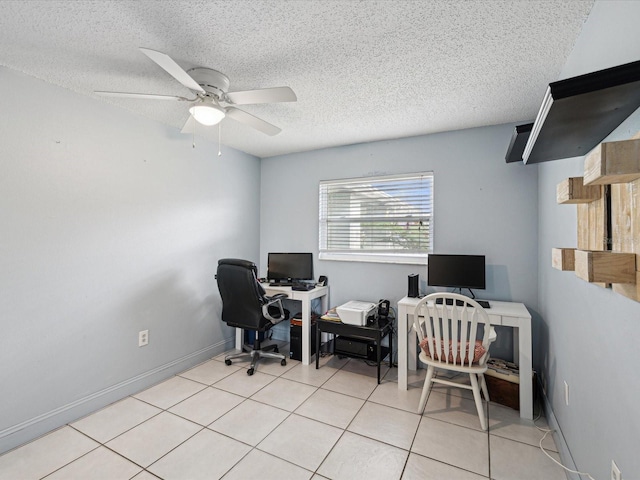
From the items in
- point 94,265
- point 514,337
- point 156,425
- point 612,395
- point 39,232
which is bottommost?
point 156,425

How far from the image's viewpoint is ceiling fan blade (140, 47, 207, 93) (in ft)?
4.50

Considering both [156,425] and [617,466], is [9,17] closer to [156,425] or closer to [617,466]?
[156,425]

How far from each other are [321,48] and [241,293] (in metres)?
2.14

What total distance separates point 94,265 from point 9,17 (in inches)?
61.5

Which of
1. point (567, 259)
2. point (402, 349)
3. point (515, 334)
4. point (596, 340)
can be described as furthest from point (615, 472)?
point (515, 334)

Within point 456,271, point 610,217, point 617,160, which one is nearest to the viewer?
point 617,160

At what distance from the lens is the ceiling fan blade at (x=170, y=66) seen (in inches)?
54.0

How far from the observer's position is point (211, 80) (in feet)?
6.32

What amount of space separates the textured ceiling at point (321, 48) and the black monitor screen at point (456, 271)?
130 centimetres

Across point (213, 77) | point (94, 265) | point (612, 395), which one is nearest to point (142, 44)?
point (213, 77)

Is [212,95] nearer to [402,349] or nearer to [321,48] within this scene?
[321,48]

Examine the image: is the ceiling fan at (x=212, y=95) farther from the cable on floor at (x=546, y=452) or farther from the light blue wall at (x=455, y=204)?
the cable on floor at (x=546, y=452)

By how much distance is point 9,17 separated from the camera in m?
1.44

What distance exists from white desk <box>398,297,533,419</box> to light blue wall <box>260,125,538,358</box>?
1.03 ft
